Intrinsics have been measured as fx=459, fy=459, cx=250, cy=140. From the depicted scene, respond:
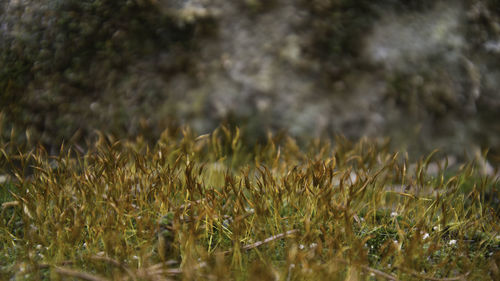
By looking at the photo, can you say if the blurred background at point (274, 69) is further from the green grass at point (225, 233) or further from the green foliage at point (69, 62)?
the green grass at point (225, 233)

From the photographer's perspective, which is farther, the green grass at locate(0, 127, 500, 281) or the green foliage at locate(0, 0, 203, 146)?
the green foliage at locate(0, 0, 203, 146)

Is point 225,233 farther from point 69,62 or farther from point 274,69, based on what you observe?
point 69,62

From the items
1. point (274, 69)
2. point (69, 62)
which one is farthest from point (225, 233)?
point (69, 62)

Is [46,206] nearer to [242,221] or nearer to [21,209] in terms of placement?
[21,209]

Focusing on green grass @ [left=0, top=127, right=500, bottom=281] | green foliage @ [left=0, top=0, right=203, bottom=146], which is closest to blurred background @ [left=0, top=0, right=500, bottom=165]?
green foliage @ [left=0, top=0, right=203, bottom=146]

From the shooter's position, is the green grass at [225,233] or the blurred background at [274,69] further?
the blurred background at [274,69]

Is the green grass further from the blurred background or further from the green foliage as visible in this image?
the blurred background

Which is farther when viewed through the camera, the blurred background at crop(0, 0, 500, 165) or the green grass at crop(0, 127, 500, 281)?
the blurred background at crop(0, 0, 500, 165)

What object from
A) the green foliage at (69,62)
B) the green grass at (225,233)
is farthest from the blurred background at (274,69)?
the green grass at (225,233)
